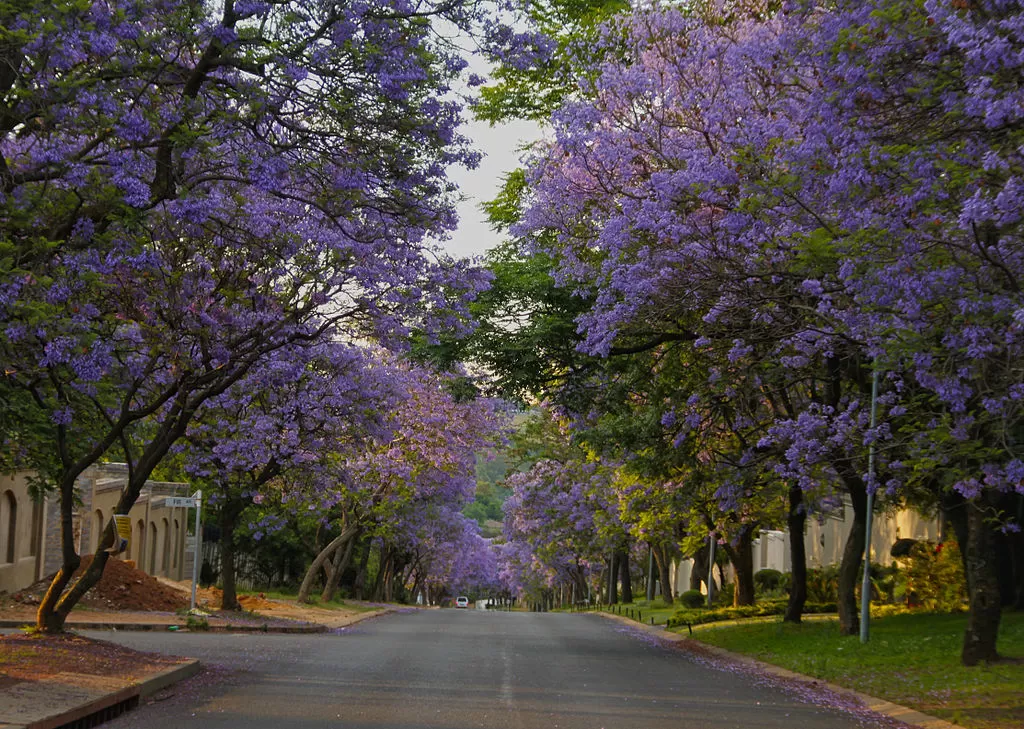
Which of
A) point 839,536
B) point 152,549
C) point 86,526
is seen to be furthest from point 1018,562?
point 152,549

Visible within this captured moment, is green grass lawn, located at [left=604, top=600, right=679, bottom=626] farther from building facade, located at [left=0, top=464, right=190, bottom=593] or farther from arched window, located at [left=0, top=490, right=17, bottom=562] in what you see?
arched window, located at [left=0, top=490, right=17, bottom=562]

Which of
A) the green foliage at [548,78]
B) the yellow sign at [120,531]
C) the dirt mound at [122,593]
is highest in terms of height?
the green foliage at [548,78]

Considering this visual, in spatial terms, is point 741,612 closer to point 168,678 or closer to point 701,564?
point 701,564

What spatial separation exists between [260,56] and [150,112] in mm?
1228

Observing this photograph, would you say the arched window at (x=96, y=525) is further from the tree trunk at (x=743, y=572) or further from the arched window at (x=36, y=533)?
the tree trunk at (x=743, y=572)

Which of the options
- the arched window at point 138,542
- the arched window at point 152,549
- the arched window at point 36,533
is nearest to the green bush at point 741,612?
the arched window at point 36,533

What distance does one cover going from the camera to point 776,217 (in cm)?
1446

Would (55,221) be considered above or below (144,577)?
above

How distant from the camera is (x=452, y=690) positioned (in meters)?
14.3

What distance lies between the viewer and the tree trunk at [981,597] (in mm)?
16266

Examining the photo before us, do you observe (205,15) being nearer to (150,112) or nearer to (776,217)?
(150,112)

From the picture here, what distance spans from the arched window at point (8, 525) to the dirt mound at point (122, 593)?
125 cm

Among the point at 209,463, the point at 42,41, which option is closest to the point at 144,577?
the point at 209,463

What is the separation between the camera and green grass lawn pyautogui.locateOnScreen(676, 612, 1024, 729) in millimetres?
13016
